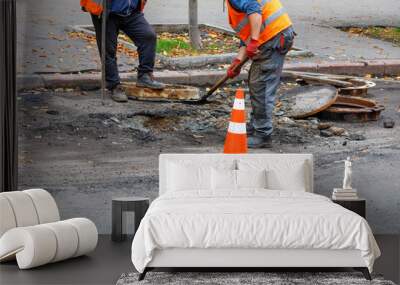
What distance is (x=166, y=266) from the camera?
5.99 metres

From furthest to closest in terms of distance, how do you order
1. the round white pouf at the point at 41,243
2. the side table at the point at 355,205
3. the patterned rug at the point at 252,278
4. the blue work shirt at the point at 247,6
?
the blue work shirt at the point at 247,6 → the side table at the point at 355,205 → the round white pouf at the point at 41,243 → the patterned rug at the point at 252,278

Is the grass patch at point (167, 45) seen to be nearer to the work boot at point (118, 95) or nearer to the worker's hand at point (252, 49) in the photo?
the work boot at point (118, 95)

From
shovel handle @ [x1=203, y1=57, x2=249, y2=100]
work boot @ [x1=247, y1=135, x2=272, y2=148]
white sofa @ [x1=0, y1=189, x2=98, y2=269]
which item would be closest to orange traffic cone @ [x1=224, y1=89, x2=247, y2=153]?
work boot @ [x1=247, y1=135, x2=272, y2=148]

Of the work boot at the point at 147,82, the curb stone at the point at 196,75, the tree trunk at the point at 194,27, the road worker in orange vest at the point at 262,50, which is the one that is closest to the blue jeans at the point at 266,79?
the road worker in orange vest at the point at 262,50

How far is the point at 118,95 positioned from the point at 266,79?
133 cm

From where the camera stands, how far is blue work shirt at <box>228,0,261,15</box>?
7816mm

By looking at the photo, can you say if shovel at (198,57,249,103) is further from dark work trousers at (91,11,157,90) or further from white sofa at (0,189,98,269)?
white sofa at (0,189,98,269)

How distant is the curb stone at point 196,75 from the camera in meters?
8.06

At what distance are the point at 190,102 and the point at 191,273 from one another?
230 cm

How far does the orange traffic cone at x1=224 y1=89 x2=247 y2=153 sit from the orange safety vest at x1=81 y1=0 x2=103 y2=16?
1450 millimetres

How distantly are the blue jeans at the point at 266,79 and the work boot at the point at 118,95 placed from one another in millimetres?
1134

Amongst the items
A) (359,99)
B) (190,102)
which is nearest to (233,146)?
(190,102)

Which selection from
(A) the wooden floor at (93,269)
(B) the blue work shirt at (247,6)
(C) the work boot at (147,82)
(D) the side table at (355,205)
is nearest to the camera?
(A) the wooden floor at (93,269)

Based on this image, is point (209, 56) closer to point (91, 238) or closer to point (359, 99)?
point (359, 99)
